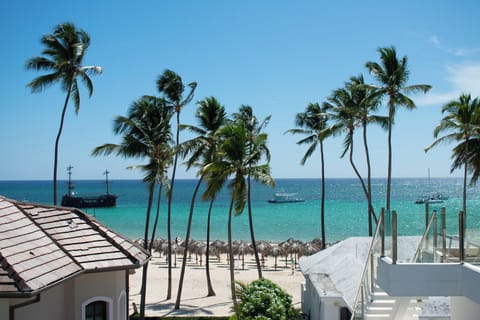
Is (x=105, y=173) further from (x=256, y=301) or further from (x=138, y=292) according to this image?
(x=256, y=301)

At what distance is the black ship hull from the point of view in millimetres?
93250

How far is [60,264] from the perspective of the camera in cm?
1104

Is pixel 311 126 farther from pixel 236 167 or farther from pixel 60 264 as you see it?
pixel 60 264

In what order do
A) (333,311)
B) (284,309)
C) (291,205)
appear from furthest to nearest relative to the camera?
(291,205) → (284,309) → (333,311)

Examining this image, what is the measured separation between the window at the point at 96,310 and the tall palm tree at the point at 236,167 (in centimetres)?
1030

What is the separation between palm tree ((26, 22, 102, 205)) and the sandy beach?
8.00 metres

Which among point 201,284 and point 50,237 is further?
point 201,284

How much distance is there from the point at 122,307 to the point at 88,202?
88627 millimetres

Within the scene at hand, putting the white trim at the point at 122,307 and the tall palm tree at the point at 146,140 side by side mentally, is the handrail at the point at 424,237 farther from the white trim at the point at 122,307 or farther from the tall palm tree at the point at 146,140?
the tall palm tree at the point at 146,140

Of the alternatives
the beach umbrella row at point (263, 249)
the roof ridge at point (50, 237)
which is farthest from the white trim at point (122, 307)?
the beach umbrella row at point (263, 249)

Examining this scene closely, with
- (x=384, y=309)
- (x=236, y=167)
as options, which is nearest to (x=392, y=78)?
(x=236, y=167)

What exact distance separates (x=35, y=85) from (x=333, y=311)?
17.6 metres

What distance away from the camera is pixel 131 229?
75312 mm

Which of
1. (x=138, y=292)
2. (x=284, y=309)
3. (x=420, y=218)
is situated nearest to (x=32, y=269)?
(x=420, y=218)
